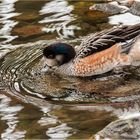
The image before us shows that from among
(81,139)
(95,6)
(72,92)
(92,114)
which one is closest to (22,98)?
(72,92)

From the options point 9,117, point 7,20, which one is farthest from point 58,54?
point 7,20

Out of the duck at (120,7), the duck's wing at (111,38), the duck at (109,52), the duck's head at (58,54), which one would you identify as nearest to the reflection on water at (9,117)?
the duck's head at (58,54)

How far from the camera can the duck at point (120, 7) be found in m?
12.4

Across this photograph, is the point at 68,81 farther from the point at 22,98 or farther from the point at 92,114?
the point at 92,114

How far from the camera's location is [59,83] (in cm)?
938

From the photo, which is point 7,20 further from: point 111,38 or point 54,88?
point 54,88

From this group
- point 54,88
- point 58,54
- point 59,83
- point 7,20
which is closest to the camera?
point 54,88

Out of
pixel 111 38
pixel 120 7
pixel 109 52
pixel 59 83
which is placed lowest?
pixel 59 83

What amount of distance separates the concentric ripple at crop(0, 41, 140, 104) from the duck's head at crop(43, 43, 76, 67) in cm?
21

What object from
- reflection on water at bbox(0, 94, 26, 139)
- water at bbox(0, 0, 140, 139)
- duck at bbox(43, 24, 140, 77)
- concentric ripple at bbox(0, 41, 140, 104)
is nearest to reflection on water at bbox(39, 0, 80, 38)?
water at bbox(0, 0, 140, 139)

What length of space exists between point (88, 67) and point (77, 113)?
1990 mm

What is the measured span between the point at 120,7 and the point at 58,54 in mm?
3068

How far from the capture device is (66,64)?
10.1 metres

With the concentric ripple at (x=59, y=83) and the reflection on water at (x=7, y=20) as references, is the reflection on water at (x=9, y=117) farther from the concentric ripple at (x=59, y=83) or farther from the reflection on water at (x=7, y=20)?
the reflection on water at (x=7, y=20)
